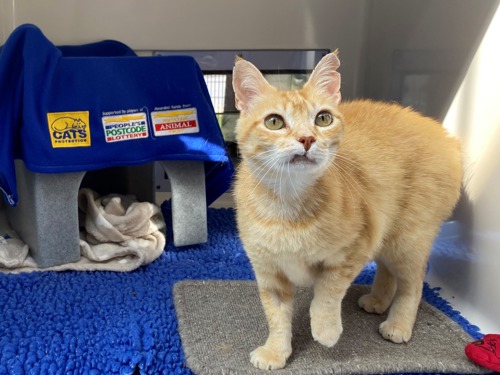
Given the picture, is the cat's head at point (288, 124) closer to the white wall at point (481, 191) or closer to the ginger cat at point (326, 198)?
the ginger cat at point (326, 198)

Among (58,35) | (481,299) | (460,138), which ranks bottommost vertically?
(481,299)

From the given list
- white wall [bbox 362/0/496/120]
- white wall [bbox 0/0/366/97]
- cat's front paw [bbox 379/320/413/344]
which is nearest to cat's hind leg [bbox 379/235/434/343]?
cat's front paw [bbox 379/320/413/344]

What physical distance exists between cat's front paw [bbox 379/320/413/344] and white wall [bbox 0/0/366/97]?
4.14ft

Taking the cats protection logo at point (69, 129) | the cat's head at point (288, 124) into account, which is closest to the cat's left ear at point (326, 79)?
the cat's head at point (288, 124)

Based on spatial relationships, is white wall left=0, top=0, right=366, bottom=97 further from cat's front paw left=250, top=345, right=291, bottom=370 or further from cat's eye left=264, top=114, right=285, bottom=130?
cat's front paw left=250, top=345, right=291, bottom=370

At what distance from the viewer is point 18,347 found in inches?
43.8

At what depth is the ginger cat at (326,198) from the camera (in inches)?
39.3

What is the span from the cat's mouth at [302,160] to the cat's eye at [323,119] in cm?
10

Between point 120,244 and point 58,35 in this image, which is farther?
point 58,35

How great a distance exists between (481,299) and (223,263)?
0.74 meters

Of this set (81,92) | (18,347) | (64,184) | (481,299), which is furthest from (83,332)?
(481,299)

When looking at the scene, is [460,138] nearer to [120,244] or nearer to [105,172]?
[120,244]

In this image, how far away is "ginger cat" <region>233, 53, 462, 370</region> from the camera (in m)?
1.00

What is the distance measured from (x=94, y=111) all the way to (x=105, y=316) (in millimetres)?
589
